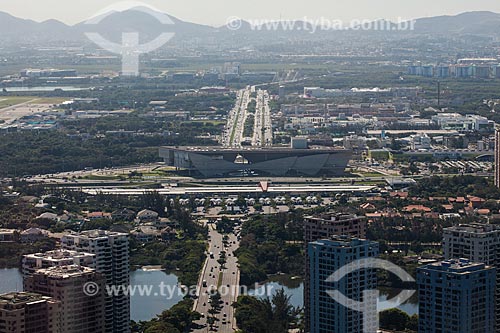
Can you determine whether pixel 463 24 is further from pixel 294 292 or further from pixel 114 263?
pixel 114 263

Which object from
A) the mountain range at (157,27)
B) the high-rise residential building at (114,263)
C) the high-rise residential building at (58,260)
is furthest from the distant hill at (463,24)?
the high-rise residential building at (58,260)

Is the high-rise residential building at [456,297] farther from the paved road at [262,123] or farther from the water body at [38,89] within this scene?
the water body at [38,89]

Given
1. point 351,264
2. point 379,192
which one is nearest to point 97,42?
point 379,192

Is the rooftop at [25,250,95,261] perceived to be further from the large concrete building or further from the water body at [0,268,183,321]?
the large concrete building

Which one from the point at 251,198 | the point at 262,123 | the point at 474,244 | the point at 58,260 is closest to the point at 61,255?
the point at 58,260

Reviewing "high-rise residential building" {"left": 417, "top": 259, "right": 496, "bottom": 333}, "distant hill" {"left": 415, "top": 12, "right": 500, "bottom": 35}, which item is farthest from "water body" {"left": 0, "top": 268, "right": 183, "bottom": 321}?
"distant hill" {"left": 415, "top": 12, "right": 500, "bottom": 35}

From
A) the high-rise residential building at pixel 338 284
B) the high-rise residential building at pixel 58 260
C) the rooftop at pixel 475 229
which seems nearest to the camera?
the high-rise residential building at pixel 338 284

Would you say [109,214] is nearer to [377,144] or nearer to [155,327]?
[155,327]
